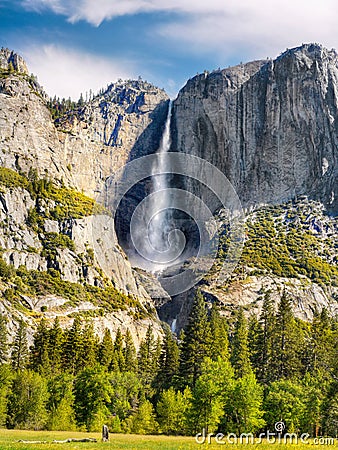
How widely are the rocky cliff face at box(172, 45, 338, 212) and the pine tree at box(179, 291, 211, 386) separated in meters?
75.3

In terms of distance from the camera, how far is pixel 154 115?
7387 inches

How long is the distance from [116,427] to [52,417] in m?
6.66

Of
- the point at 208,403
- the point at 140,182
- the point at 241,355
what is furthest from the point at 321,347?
the point at 140,182

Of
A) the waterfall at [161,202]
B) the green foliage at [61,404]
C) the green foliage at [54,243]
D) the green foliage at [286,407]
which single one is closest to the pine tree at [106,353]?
the green foliage at [61,404]

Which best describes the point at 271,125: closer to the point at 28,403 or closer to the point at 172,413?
the point at 172,413

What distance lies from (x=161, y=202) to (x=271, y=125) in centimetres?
3858

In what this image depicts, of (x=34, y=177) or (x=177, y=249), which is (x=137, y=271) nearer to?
(x=177, y=249)

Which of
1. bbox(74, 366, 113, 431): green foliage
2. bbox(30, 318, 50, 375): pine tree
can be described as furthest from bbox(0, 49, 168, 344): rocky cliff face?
bbox(74, 366, 113, 431): green foliage

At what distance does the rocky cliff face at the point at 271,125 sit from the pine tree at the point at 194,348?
247 feet

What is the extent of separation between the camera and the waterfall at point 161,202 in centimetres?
16638

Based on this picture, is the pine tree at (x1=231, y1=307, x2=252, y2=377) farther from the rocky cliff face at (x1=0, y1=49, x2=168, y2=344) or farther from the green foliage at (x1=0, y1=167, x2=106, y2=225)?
the green foliage at (x1=0, y1=167, x2=106, y2=225)

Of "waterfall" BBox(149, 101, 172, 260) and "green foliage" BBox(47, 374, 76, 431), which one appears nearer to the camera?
"green foliage" BBox(47, 374, 76, 431)

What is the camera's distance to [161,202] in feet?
579

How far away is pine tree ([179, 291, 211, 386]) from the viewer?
251 feet
